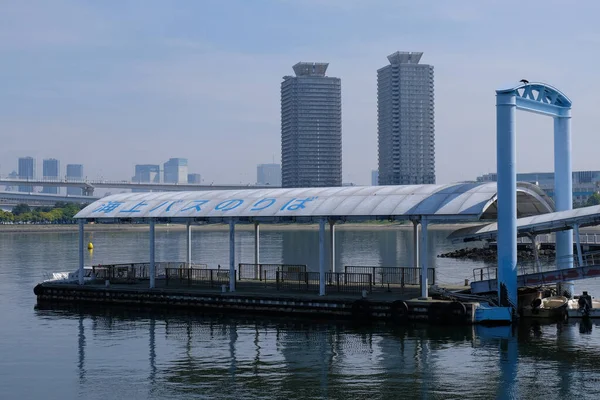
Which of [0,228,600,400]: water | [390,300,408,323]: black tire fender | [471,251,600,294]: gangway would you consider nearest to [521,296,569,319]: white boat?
[471,251,600,294]: gangway

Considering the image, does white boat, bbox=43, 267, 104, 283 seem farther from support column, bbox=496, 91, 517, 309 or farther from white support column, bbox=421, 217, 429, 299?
support column, bbox=496, 91, 517, 309

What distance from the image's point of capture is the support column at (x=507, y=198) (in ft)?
118

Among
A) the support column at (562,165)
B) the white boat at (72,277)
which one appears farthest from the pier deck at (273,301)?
the support column at (562,165)

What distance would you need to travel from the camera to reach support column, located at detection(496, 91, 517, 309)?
36.0 meters

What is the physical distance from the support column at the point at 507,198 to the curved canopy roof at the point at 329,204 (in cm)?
95

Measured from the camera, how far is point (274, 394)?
25.8 metres

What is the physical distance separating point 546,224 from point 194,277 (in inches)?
899

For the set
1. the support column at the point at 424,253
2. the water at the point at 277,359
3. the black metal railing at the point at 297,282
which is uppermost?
the support column at the point at 424,253

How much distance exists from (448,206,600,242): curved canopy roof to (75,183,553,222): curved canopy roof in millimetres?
1275

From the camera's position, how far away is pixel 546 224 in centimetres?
3722

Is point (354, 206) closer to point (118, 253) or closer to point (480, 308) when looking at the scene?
point (480, 308)

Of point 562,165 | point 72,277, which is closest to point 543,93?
point 562,165

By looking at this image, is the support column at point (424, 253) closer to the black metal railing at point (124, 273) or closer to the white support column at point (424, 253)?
the white support column at point (424, 253)

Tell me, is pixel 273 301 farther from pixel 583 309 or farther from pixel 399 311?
pixel 583 309
